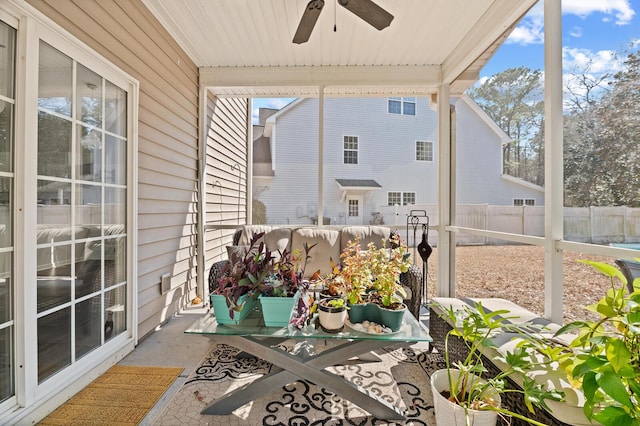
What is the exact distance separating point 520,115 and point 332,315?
237cm

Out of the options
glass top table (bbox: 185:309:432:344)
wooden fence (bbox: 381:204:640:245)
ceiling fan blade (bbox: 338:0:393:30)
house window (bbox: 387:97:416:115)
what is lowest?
glass top table (bbox: 185:309:432:344)

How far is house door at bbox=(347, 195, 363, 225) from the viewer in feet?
13.6

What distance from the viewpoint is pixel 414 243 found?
398 cm

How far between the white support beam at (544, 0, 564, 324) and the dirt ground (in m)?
0.07

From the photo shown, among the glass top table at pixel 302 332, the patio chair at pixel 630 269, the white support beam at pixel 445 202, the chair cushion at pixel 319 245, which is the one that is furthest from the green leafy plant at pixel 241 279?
the white support beam at pixel 445 202

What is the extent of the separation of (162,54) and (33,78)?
1590 mm

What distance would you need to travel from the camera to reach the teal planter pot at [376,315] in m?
1.65

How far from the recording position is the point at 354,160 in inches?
169

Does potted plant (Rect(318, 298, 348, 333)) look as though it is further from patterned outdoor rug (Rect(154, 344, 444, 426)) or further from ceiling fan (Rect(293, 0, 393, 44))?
ceiling fan (Rect(293, 0, 393, 44))

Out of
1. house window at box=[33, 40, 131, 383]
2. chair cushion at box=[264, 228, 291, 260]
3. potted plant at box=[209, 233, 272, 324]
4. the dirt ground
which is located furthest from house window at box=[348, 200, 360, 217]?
house window at box=[33, 40, 131, 383]

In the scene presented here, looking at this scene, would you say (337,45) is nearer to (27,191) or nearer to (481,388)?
(27,191)

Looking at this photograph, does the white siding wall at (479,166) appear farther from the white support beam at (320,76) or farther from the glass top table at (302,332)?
the glass top table at (302,332)

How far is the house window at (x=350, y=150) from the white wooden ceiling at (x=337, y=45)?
0.67 meters

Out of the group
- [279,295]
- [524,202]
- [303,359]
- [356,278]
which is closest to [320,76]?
[524,202]
